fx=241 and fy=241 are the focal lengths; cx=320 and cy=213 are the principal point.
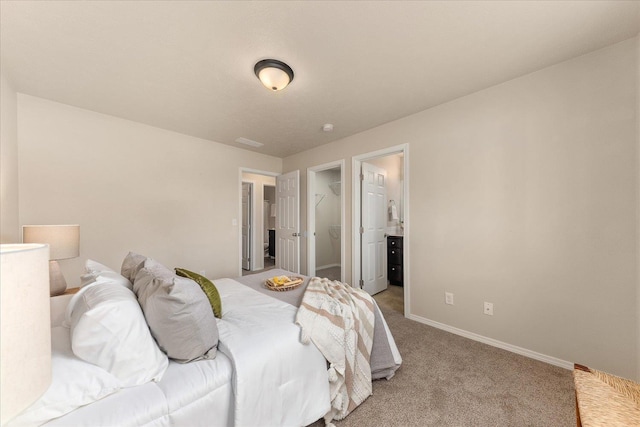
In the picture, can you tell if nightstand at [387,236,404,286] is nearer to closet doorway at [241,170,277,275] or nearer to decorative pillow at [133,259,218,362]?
closet doorway at [241,170,277,275]

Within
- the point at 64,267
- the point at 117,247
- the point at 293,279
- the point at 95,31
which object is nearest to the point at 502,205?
the point at 293,279

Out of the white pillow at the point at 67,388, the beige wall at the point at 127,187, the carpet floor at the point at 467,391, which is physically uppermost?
the beige wall at the point at 127,187

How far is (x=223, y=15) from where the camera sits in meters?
1.53

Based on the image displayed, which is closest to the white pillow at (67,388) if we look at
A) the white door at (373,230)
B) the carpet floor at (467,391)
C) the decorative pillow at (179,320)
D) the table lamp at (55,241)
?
the decorative pillow at (179,320)

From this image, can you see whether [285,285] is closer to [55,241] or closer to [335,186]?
[55,241]

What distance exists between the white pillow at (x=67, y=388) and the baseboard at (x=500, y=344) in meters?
2.79

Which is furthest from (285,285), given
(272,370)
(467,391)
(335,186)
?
(335,186)

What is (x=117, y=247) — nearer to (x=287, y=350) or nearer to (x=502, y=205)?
(x=287, y=350)

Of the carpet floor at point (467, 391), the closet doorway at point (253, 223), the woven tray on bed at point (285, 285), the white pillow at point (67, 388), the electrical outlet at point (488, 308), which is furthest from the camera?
the closet doorway at point (253, 223)

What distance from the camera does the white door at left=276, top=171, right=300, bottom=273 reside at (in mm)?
4336

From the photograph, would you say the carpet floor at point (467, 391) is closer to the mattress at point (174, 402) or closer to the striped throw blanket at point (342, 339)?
the striped throw blanket at point (342, 339)

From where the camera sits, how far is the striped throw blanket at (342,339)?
56.8 inches

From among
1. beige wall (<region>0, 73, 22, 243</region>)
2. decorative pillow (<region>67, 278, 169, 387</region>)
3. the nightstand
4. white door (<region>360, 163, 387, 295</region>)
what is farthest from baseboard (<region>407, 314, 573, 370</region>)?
beige wall (<region>0, 73, 22, 243</region>)

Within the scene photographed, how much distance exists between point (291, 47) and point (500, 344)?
317cm
